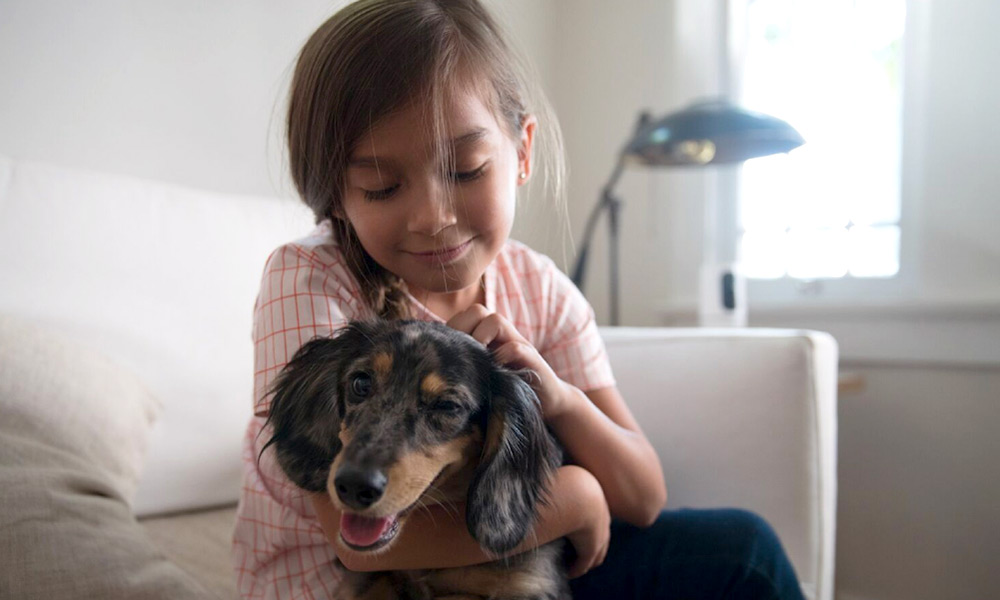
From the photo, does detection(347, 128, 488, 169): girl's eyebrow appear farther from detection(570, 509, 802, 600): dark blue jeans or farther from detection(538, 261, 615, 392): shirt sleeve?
detection(570, 509, 802, 600): dark blue jeans

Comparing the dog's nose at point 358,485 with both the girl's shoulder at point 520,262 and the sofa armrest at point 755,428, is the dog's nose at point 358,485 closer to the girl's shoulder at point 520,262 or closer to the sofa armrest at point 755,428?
the girl's shoulder at point 520,262

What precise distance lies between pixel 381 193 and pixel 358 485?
1.07ft

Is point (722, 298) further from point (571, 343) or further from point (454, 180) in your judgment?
point (454, 180)

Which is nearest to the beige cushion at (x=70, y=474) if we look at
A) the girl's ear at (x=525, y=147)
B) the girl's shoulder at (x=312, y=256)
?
the girl's shoulder at (x=312, y=256)

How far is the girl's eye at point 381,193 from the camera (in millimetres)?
723

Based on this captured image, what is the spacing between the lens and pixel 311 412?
638mm

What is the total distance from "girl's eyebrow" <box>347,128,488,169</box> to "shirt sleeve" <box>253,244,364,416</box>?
0.14m

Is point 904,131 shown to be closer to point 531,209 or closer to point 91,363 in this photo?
point 531,209

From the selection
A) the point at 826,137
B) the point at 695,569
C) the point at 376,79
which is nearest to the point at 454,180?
the point at 376,79

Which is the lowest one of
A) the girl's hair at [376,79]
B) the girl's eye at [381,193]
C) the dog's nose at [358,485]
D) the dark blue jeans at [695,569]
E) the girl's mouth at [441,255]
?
the dark blue jeans at [695,569]

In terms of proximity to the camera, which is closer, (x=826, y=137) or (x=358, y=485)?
(x=358, y=485)

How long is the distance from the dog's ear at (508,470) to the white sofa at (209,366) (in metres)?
0.65

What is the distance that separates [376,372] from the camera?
0.61m

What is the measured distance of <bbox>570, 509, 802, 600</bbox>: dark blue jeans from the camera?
94 centimetres
